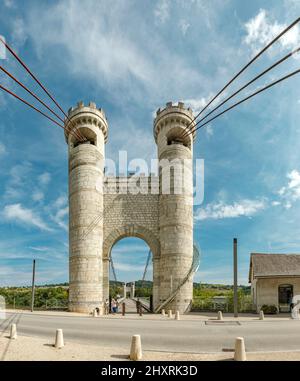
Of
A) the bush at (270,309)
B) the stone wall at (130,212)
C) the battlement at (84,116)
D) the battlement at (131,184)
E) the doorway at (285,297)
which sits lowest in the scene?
the bush at (270,309)

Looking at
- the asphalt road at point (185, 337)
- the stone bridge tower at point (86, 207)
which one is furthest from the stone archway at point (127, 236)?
the asphalt road at point (185, 337)

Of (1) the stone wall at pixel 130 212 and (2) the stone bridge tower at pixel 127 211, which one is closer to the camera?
(2) the stone bridge tower at pixel 127 211

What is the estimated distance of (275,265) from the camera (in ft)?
90.6

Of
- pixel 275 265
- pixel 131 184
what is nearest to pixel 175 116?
pixel 131 184

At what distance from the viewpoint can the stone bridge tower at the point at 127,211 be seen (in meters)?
27.4

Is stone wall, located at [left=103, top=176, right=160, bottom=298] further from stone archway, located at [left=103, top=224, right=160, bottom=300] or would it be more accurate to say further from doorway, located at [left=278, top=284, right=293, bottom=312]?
doorway, located at [left=278, top=284, right=293, bottom=312]

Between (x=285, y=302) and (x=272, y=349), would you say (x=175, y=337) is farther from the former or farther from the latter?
(x=285, y=302)

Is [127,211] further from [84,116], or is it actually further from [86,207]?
[84,116]

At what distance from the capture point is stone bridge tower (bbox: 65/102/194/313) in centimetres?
2736

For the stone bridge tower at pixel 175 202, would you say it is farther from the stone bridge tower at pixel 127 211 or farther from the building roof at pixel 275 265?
the building roof at pixel 275 265

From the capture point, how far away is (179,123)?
31016 mm

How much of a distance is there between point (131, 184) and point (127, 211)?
9.11 ft
